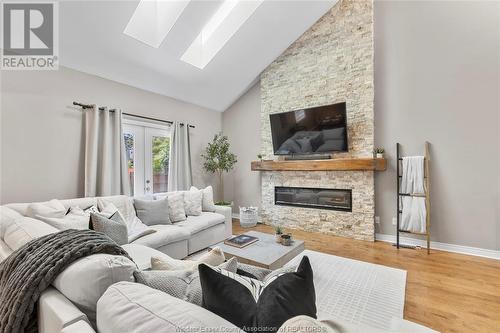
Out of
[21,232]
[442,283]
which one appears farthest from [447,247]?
[21,232]

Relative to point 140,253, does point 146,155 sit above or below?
above

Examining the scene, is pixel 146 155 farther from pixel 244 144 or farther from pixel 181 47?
pixel 244 144

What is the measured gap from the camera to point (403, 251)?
3414 mm

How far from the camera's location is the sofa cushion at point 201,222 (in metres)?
3.22

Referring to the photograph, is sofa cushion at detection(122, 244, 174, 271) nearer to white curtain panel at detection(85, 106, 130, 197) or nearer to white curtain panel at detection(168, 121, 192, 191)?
white curtain panel at detection(85, 106, 130, 197)

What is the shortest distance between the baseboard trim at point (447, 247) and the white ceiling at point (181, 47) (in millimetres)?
3980

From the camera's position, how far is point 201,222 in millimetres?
3395

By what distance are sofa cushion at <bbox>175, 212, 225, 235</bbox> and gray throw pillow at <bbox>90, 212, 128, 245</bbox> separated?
2.89ft

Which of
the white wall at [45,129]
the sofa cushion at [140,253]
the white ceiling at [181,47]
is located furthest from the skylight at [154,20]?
the sofa cushion at [140,253]

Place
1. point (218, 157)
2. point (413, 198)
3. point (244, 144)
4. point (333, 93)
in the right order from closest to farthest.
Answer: point (413, 198), point (333, 93), point (218, 157), point (244, 144)

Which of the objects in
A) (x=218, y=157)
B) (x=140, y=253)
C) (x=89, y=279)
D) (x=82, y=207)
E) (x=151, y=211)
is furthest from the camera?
(x=218, y=157)

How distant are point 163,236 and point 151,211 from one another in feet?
1.87

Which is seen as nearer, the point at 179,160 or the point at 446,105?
the point at 446,105

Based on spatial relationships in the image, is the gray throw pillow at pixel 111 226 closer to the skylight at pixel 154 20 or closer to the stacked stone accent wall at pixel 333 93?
the skylight at pixel 154 20
